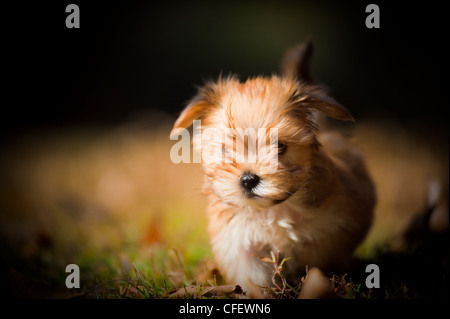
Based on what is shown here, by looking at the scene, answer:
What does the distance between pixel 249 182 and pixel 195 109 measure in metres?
0.54

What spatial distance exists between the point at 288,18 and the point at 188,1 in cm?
101

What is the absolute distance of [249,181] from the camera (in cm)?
162

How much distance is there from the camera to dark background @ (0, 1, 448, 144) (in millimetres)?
3123

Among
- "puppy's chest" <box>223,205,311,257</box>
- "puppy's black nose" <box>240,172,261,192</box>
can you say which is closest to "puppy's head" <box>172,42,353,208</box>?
"puppy's black nose" <box>240,172,261,192</box>

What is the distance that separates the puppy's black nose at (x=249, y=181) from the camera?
1614 mm

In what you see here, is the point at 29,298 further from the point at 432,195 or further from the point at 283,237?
the point at 432,195

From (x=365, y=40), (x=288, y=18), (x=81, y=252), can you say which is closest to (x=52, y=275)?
(x=81, y=252)

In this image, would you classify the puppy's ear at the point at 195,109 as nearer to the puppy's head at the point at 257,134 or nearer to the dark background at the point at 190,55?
the puppy's head at the point at 257,134

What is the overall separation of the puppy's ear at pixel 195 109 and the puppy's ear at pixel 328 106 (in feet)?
1.55

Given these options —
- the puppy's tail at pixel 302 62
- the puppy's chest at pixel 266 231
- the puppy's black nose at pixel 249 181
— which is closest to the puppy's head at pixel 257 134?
the puppy's black nose at pixel 249 181

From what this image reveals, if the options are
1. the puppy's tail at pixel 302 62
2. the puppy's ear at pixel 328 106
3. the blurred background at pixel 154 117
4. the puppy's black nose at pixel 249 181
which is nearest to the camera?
the puppy's black nose at pixel 249 181

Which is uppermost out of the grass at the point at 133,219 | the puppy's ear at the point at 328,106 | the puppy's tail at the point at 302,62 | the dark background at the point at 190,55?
the dark background at the point at 190,55

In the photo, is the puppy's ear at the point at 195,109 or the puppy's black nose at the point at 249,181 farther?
the puppy's ear at the point at 195,109

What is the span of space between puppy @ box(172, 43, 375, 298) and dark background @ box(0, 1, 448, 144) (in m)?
1.16
